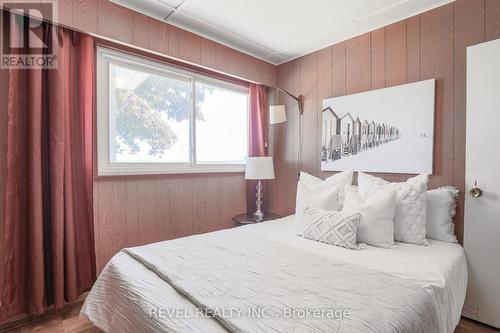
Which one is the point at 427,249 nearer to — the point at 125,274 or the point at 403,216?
the point at 403,216

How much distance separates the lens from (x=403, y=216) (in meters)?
1.88

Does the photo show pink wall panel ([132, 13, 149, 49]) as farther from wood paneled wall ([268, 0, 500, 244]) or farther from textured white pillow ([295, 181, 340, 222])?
textured white pillow ([295, 181, 340, 222])

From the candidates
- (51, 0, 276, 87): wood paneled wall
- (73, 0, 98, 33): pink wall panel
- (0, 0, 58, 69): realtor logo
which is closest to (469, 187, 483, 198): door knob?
(51, 0, 276, 87): wood paneled wall

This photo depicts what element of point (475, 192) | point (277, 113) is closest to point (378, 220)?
point (475, 192)

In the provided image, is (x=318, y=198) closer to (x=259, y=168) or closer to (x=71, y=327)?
(x=259, y=168)

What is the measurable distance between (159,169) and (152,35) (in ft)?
3.94

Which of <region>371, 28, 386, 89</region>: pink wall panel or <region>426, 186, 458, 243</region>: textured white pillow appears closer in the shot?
<region>426, 186, 458, 243</region>: textured white pillow

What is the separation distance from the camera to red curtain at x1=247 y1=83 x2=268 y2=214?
3.25 meters

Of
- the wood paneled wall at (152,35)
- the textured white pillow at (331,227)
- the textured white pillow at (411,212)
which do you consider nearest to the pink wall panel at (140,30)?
the wood paneled wall at (152,35)

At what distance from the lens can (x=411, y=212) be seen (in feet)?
6.11

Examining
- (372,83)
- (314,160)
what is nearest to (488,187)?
(372,83)

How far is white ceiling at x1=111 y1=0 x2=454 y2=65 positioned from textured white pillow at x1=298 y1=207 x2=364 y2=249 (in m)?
1.66

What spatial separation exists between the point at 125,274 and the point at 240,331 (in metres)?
0.78

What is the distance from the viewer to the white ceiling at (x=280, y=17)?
6.76ft
